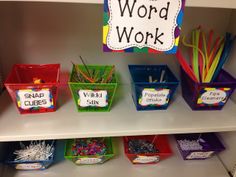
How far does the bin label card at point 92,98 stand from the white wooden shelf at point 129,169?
0.30m

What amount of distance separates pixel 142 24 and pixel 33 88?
14.5 inches

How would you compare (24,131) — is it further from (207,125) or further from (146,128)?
(207,125)

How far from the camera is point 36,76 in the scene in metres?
0.79

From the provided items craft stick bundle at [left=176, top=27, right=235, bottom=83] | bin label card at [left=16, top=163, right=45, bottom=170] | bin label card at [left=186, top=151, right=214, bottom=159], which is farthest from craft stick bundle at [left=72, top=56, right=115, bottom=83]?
bin label card at [left=186, top=151, right=214, bottom=159]

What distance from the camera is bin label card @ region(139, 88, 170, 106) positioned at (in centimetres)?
69

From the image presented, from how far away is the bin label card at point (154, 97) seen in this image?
2.27 feet

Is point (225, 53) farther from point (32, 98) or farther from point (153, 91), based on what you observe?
point (32, 98)

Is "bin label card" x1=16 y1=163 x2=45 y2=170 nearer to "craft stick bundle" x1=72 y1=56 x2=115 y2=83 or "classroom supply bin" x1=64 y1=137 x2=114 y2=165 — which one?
"classroom supply bin" x1=64 y1=137 x2=114 y2=165

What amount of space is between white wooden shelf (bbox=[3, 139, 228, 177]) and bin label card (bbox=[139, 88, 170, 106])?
0.30 meters

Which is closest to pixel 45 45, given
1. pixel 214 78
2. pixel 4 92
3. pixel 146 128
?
pixel 4 92

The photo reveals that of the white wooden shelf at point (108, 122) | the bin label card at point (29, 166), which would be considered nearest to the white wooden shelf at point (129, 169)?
the bin label card at point (29, 166)

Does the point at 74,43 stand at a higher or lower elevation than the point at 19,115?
higher

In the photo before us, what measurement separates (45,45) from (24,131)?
34 centimetres

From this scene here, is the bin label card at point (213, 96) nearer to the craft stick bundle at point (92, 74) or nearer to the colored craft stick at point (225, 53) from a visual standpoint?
the colored craft stick at point (225, 53)
